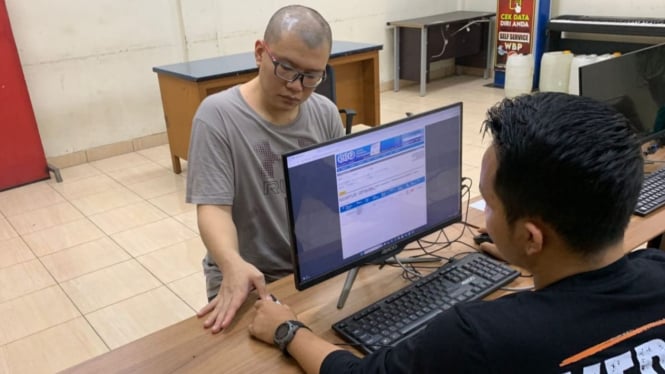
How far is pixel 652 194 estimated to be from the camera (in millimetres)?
1763

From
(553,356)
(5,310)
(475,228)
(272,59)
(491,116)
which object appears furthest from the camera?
(5,310)

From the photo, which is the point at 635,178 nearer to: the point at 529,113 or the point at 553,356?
the point at 529,113

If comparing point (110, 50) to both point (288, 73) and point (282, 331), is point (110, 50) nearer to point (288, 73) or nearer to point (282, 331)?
point (288, 73)

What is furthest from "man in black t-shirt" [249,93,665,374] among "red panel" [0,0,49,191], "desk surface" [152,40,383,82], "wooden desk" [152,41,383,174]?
"red panel" [0,0,49,191]

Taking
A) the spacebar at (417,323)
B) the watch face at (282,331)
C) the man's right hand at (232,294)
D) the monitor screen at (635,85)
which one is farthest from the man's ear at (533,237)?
the monitor screen at (635,85)

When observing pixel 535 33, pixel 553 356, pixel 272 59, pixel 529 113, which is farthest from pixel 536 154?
pixel 535 33

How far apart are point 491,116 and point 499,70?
5866 millimetres

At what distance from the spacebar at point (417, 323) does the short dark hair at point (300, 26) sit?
713 mm

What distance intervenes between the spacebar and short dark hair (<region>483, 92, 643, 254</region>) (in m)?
0.42

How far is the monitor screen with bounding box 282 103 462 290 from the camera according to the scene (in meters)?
1.15

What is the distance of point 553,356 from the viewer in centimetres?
75

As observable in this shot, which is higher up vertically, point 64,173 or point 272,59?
point 272,59

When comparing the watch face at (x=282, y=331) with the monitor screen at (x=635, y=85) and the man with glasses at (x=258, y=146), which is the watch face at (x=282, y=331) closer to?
the man with glasses at (x=258, y=146)

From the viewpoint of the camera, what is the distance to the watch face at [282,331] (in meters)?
1.11
